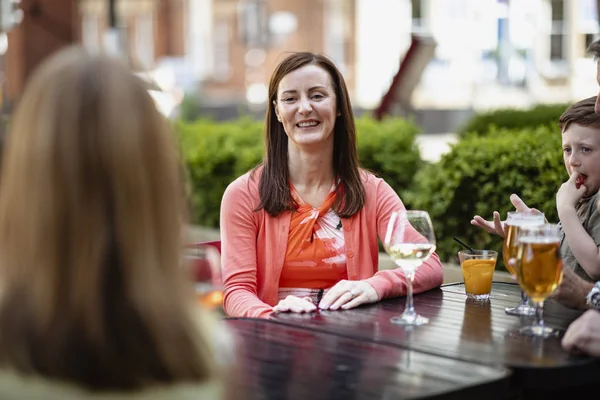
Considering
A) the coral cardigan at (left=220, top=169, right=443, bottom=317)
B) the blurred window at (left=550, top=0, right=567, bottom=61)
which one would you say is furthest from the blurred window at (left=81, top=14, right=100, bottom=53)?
the coral cardigan at (left=220, top=169, right=443, bottom=317)

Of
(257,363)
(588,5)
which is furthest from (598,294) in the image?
(588,5)

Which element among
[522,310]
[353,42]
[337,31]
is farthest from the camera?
Result: [337,31]

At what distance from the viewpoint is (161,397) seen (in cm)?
146

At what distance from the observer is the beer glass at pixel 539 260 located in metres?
2.29

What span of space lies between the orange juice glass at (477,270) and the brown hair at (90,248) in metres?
1.56

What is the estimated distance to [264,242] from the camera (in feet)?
10.8

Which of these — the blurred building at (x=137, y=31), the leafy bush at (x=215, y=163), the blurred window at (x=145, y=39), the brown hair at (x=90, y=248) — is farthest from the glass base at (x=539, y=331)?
the blurred window at (x=145, y=39)

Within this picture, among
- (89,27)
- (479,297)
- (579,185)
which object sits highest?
(89,27)

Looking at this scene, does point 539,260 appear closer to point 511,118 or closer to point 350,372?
point 350,372

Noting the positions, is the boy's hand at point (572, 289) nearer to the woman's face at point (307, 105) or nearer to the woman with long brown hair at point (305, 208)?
the woman with long brown hair at point (305, 208)

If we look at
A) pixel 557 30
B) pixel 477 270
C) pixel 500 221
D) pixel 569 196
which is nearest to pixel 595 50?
pixel 569 196

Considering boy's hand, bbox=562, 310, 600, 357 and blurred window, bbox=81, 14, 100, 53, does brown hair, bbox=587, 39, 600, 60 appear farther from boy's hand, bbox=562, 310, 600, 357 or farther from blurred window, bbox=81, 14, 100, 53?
blurred window, bbox=81, 14, 100, 53

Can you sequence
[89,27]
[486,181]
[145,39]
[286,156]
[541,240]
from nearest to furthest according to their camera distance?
1. [541,240]
2. [286,156]
3. [486,181]
4. [145,39]
5. [89,27]

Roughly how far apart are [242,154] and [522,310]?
4447 millimetres
